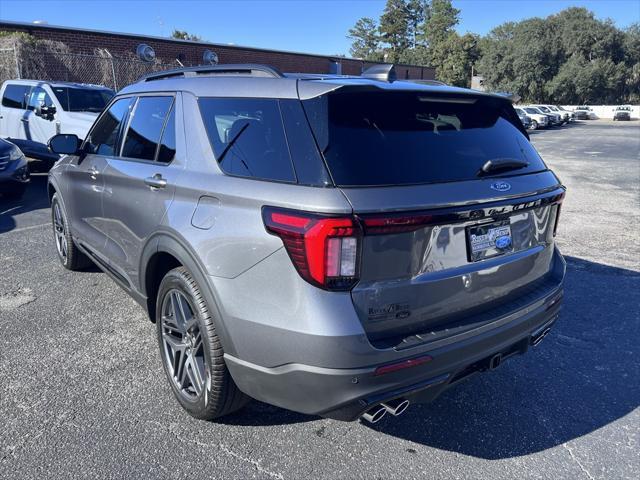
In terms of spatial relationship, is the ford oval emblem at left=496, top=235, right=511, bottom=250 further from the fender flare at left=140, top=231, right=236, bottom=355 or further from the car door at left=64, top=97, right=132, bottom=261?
the car door at left=64, top=97, right=132, bottom=261

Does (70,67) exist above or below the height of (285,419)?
above

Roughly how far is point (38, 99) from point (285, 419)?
10.4m

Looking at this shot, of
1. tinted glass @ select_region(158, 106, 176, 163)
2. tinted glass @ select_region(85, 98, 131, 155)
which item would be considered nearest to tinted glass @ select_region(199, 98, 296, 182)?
tinted glass @ select_region(158, 106, 176, 163)

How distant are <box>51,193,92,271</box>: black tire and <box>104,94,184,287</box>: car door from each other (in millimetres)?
1322

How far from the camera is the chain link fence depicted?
14078 millimetres

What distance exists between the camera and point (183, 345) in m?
2.88

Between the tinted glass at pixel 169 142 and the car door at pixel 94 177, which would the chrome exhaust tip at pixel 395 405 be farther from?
the car door at pixel 94 177

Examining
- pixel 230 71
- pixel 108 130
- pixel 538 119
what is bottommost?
pixel 538 119

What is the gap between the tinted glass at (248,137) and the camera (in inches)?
89.7

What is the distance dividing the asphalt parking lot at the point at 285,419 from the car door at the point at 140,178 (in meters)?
0.69

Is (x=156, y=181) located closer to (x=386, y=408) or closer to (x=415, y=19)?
(x=386, y=408)

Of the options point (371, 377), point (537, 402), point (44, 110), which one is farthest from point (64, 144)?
point (44, 110)

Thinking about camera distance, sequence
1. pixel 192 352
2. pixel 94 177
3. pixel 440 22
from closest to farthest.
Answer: pixel 192 352 < pixel 94 177 < pixel 440 22

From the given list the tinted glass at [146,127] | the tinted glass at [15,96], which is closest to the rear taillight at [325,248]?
the tinted glass at [146,127]
